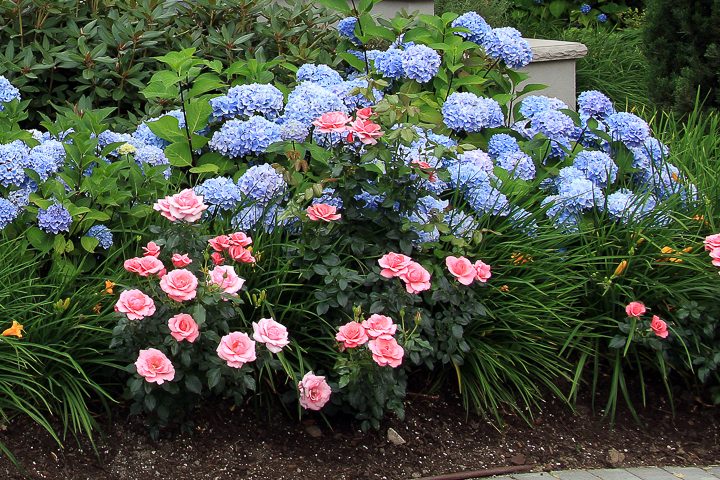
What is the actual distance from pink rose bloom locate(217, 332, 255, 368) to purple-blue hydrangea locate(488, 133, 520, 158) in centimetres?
178

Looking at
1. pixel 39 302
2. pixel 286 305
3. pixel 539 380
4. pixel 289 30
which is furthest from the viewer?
pixel 289 30

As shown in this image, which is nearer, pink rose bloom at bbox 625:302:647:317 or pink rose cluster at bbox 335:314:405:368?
pink rose cluster at bbox 335:314:405:368

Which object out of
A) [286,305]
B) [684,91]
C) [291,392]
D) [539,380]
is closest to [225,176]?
[286,305]

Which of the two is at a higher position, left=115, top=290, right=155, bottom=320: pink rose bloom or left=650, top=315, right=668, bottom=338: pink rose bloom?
left=115, top=290, right=155, bottom=320: pink rose bloom

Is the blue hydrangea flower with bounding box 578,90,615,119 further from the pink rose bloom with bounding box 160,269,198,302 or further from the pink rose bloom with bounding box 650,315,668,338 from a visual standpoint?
the pink rose bloom with bounding box 160,269,198,302

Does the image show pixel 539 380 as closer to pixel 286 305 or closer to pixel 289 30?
pixel 286 305

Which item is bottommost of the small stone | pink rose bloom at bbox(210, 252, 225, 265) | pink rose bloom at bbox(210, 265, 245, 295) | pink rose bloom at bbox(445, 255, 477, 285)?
the small stone

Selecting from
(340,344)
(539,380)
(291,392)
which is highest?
(340,344)

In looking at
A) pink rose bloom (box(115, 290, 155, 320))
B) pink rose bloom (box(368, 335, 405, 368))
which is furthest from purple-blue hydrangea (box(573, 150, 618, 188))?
pink rose bloom (box(115, 290, 155, 320))

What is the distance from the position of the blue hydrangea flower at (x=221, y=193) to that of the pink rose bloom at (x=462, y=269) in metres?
0.91

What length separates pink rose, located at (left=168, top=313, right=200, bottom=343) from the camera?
2961 mm

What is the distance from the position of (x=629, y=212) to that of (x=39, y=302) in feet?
7.72

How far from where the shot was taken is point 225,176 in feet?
13.8

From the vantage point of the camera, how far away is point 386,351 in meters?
3.04
